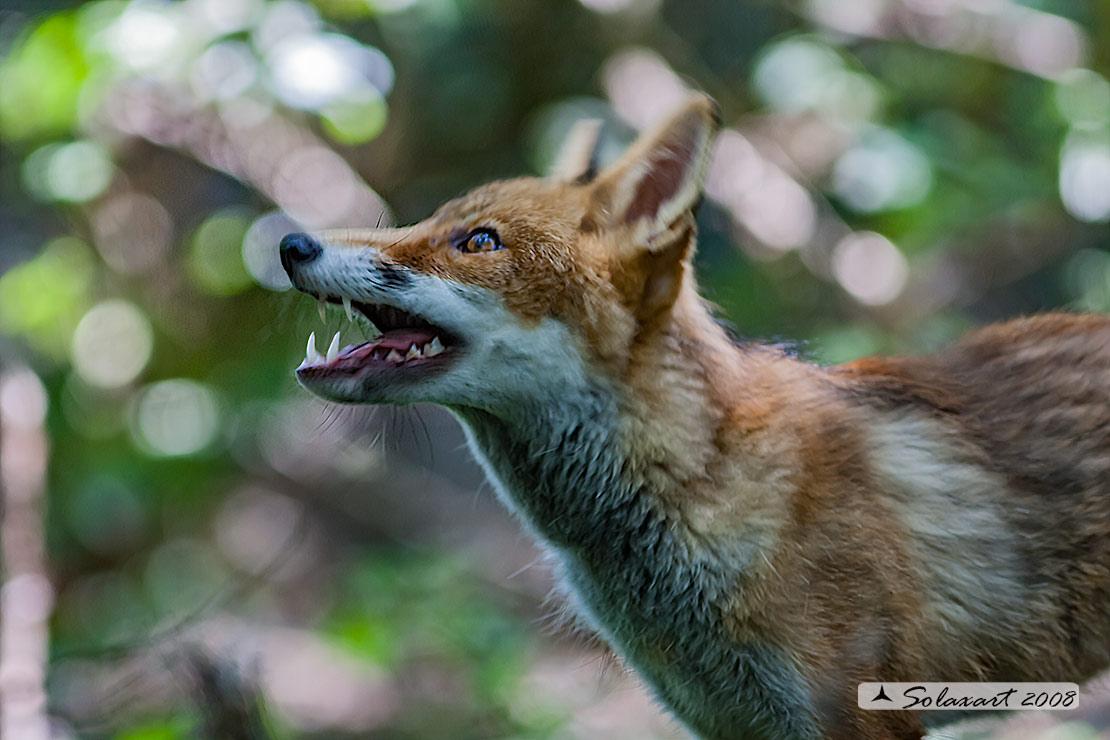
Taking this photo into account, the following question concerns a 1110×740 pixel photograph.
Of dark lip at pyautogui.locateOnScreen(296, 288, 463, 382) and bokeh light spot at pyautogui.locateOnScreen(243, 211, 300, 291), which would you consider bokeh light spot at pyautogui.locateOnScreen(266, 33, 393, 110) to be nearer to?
bokeh light spot at pyautogui.locateOnScreen(243, 211, 300, 291)

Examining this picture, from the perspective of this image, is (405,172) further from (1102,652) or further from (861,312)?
(1102,652)

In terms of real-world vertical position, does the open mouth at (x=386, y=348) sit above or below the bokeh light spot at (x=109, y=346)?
above

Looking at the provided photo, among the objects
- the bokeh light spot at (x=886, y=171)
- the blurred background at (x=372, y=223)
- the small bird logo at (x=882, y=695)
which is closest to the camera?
the small bird logo at (x=882, y=695)

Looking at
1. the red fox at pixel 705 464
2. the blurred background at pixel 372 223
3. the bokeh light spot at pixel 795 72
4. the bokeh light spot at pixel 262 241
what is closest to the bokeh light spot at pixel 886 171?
the blurred background at pixel 372 223

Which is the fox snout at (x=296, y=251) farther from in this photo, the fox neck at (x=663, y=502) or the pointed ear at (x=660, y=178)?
the pointed ear at (x=660, y=178)

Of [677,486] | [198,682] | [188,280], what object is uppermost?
[677,486]

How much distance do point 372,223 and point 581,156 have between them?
2.61 m

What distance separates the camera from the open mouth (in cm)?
259

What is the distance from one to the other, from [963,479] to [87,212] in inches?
204

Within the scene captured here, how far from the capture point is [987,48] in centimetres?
606

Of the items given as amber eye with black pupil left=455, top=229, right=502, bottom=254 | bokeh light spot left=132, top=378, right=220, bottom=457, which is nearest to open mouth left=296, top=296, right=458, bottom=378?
amber eye with black pupil left=455, top=229, right=502, bottom=254

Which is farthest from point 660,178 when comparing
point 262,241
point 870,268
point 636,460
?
point 870,268

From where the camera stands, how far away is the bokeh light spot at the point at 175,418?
578 cm

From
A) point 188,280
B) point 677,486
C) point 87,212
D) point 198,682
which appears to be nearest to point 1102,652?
point 677,486
